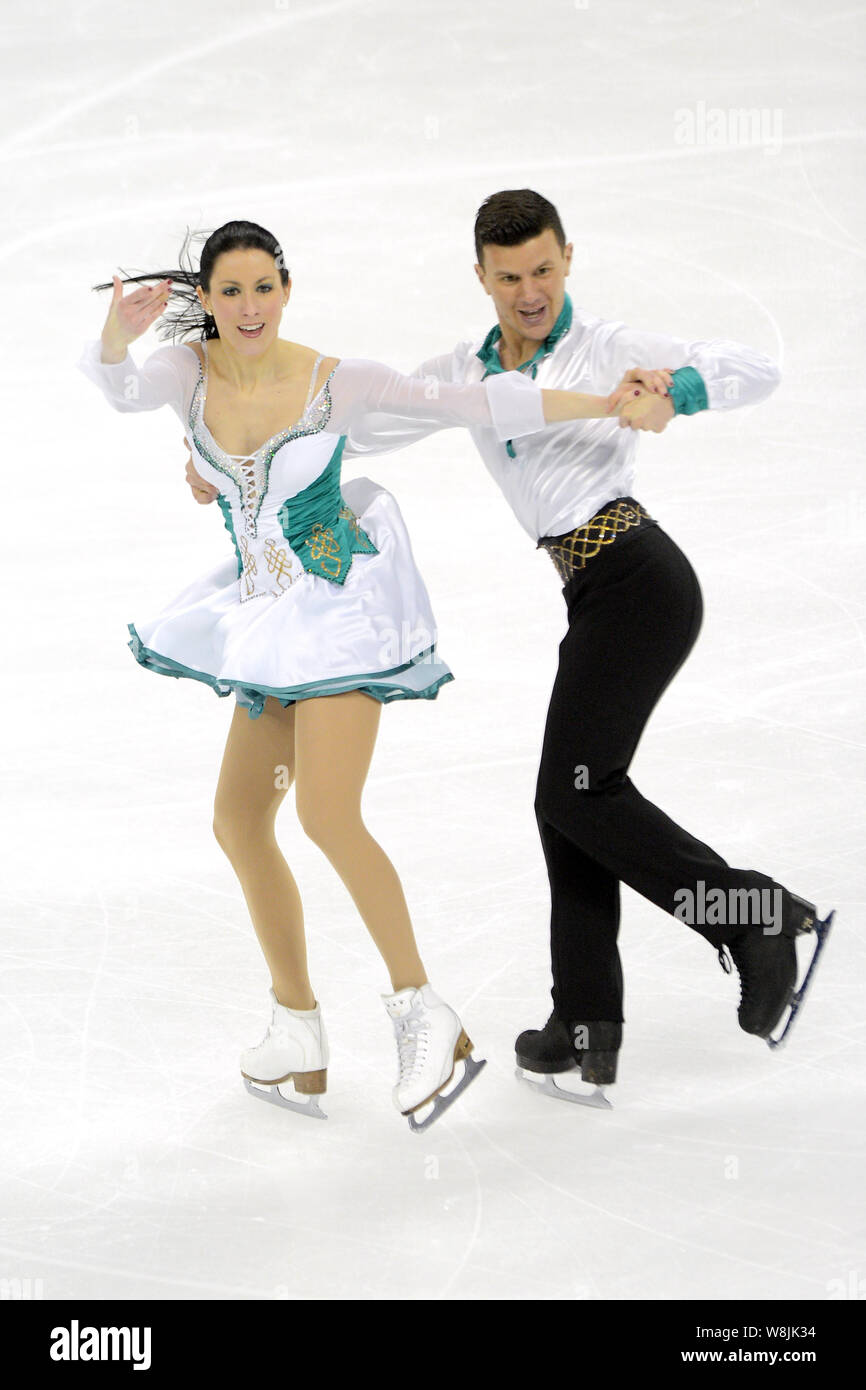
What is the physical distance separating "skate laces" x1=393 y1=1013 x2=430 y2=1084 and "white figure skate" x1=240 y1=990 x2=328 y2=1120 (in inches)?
10.7

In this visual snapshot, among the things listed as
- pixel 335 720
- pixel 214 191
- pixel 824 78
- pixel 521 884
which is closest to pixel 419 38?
pixel 214 191

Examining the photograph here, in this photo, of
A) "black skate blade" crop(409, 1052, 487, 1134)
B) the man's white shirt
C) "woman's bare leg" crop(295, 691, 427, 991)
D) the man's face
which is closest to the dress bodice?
the man's white shirt

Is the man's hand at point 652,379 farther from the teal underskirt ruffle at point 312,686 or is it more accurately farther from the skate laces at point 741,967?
the skate laces at point 741,967

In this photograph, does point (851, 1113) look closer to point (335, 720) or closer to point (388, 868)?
point (388, 868)

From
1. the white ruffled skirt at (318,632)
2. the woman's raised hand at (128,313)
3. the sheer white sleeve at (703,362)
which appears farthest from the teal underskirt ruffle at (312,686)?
the sheer white sleeve at (703,362)

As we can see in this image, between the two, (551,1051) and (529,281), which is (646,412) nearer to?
(529,281)

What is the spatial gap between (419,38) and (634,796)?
7098mm

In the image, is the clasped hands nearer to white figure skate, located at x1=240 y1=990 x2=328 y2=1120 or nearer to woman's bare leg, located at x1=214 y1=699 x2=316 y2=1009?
woman's bare leg, located at x1=214 y1=699 x2=316 y2=1009

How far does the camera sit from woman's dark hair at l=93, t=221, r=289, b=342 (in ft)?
11.0

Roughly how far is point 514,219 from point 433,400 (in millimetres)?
443

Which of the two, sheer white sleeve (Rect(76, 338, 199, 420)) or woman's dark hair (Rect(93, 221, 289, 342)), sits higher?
woman's dark hair (Rect(93, 221, 289, 342))

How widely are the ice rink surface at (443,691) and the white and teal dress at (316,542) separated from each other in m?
0.99

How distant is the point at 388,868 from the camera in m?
3.43

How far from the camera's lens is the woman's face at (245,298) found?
332cm
